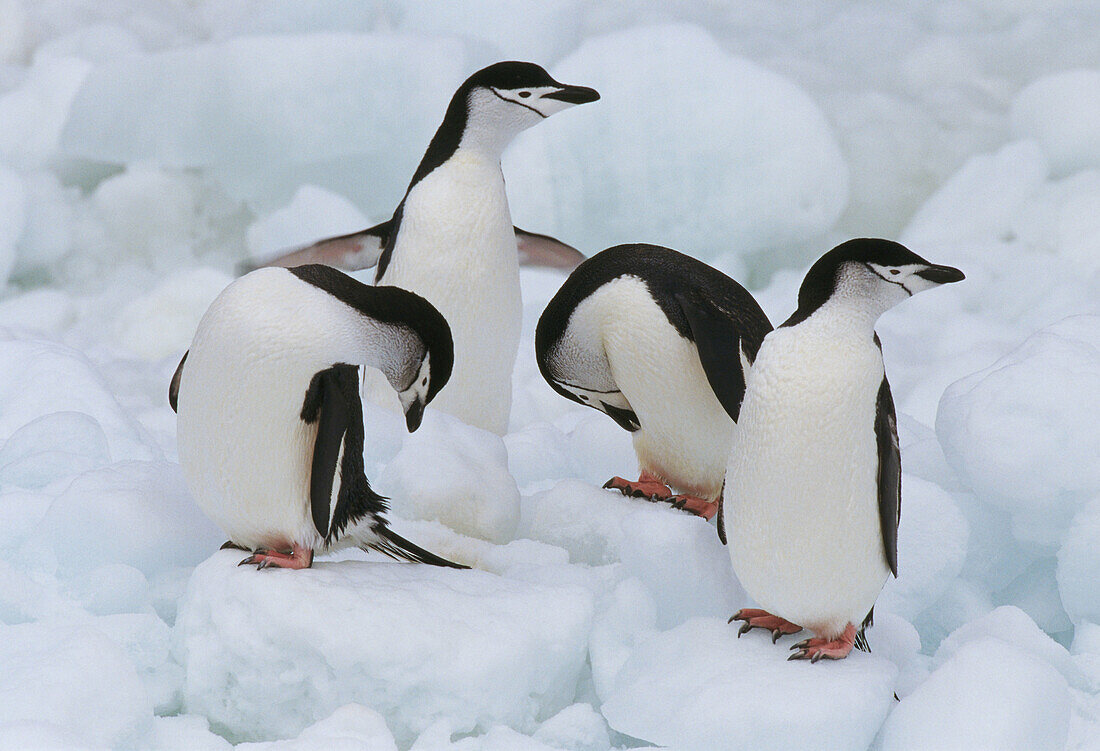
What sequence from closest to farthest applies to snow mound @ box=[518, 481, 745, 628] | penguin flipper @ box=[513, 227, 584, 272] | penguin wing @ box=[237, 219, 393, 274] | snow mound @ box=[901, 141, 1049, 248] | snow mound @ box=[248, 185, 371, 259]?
snow mound @ box=[518, 481, 745, 628]
penguin wing @ box=[237, 219, 393, 274]
penguin flipper @ box=[513, 227, 584, 272]
snow mound @ box=[248, 185, 371, 259]
snow mound @ box=[901, 141, 1049, 248]

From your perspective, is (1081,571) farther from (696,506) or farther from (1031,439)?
(696,506)

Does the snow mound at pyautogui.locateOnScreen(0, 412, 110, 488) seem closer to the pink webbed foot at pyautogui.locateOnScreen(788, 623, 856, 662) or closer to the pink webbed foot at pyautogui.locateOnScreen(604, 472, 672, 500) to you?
the pink webbed foot at pyautogui.locateOnScreen(604, 472, 672, 500)

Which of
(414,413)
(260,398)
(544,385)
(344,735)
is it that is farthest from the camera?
(544,385)

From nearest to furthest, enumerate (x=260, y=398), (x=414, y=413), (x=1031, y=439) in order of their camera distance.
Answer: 1. (x=260, y=398)
2. (x=414, y=413)
3. (x=1031, y=439)

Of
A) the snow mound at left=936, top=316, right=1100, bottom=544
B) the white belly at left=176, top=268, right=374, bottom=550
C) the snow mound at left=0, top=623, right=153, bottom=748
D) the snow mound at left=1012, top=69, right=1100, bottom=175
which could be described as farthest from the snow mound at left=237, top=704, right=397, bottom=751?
the snow mound at left=1012, top=69, right=1100, bottom=175

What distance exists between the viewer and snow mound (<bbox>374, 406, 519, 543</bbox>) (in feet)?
4.48

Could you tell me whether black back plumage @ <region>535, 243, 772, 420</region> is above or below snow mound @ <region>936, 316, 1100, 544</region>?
above

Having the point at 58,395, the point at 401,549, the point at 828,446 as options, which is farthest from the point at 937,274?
the point at 58,395

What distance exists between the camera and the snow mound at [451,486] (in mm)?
1364

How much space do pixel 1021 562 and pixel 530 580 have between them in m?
0.70

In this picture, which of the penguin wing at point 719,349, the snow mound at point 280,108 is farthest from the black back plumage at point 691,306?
the snow mound at point 280,108

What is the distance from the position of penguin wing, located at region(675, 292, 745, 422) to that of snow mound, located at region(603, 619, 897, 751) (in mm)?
272

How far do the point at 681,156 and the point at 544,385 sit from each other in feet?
3.34

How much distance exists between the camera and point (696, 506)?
54.5 inches
